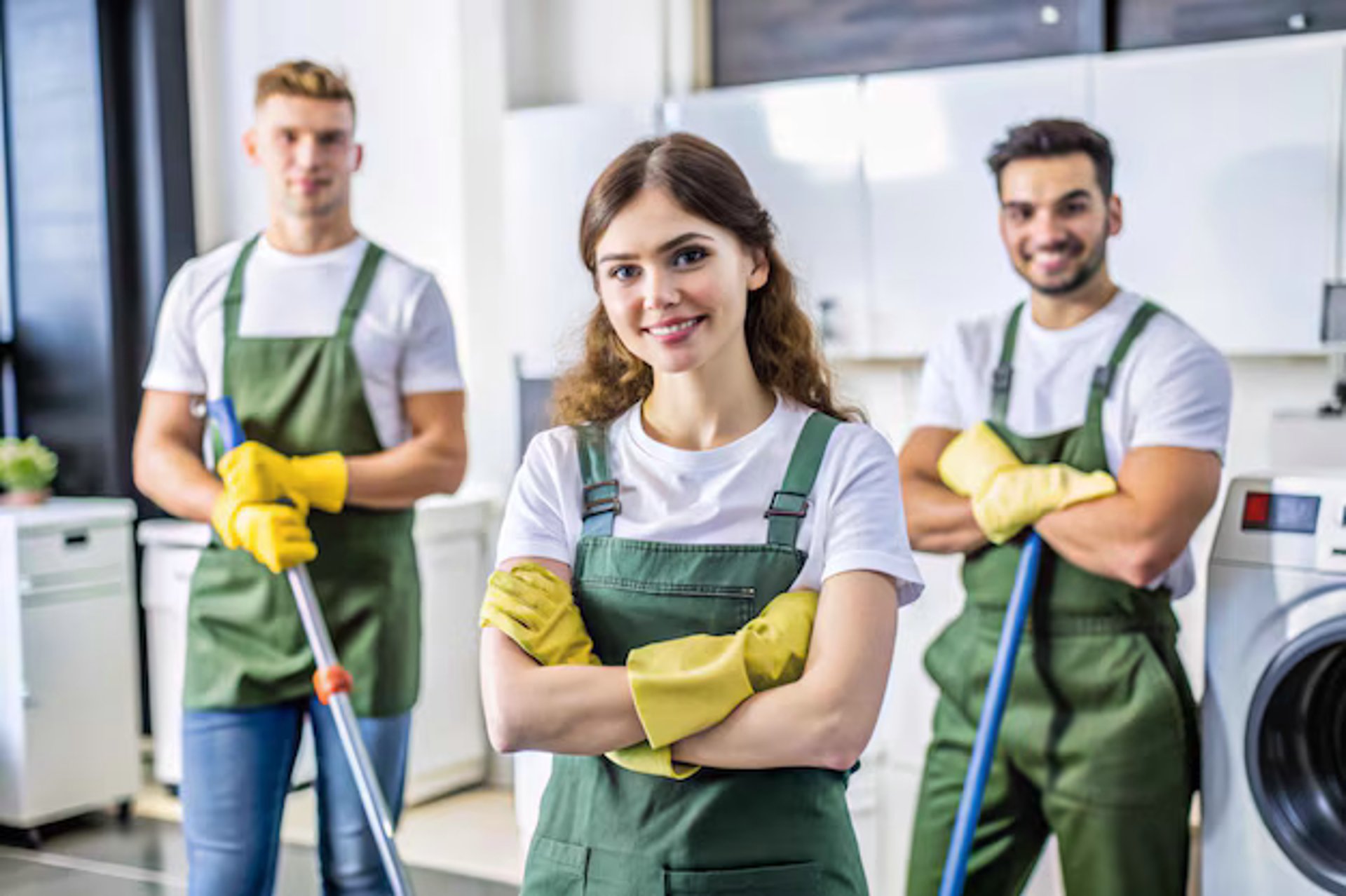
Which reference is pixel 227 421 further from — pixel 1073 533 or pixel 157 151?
pixel 157 151

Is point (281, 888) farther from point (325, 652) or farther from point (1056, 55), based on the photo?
point (1056, 55)

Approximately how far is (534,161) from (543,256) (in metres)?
0.27

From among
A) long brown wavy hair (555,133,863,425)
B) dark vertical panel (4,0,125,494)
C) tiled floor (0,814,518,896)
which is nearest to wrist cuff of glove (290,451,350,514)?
long brown wavy hair (555,133,863,425)

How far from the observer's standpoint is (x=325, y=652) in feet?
7.82

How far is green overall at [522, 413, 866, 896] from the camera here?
1.52 metres

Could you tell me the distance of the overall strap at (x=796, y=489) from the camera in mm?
1563

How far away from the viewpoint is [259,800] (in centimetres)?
234

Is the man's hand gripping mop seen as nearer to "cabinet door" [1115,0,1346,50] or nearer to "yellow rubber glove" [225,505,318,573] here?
"yellow rubber glove" [225,505,318,573]

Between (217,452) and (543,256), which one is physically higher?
(543,256)

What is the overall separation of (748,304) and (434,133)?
3.09 metres

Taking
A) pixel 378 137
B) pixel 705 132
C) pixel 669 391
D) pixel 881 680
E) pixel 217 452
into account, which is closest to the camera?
pixel 881 680

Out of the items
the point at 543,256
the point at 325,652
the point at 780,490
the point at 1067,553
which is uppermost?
the point at 543,256

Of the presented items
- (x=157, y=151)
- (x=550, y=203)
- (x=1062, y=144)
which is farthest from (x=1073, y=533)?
(x=157, y=151)

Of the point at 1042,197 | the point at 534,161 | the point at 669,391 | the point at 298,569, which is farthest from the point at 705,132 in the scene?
the point at 669,391
